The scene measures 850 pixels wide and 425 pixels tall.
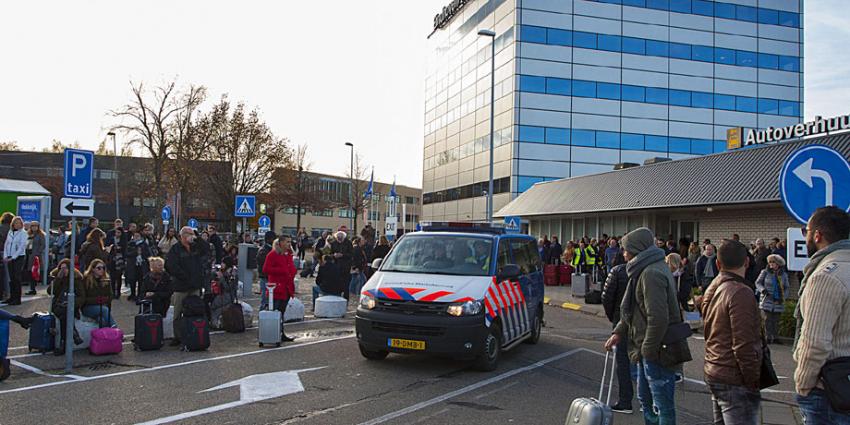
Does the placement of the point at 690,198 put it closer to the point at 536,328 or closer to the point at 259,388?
the point at 536,328

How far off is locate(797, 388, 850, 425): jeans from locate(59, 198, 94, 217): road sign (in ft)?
28.6

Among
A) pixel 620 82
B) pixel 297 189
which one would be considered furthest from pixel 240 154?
pixel 620 82

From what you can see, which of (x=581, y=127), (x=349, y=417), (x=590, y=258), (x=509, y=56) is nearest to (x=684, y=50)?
(x=581, y=127)

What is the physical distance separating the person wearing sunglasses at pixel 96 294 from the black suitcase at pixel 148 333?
1.96 ft

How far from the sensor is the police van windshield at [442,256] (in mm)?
9670

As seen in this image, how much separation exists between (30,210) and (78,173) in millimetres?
13337

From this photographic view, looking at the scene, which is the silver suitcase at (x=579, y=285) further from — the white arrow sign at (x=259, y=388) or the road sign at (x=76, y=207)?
the road sign at (x=76, y=207)

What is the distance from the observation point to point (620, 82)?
48156 millimetres

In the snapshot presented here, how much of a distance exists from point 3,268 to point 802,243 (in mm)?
16562

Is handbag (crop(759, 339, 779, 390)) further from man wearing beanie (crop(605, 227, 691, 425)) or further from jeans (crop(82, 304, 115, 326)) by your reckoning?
jeans (crop(82, 304, 115, 326))

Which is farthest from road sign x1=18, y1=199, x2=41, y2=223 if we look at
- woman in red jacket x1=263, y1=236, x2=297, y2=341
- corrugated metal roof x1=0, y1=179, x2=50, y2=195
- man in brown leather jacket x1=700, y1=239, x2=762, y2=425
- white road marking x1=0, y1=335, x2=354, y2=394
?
man in brown leather jacket x1=700, y1=239, x2=762, y2=425

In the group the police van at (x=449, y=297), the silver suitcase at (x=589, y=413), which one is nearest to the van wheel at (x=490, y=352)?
the police van at (x=449, y=297)

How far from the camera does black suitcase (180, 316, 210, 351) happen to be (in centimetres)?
1040

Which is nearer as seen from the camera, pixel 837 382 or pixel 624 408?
pixel 837 382
